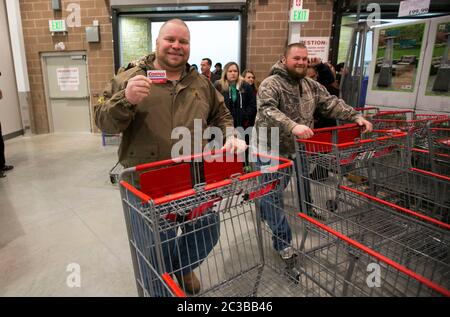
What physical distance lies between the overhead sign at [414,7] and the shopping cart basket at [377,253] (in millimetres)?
2581

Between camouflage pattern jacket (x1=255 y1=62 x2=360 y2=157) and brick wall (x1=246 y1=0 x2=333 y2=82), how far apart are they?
426cm

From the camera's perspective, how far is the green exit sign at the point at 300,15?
5.85 metres

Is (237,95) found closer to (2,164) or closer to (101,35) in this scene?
(2,164)

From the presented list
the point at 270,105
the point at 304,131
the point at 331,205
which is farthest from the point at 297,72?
the point at 331,205

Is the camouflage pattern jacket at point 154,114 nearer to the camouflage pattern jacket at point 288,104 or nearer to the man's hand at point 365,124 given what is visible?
the camouflage pattern jacket at point 288,104

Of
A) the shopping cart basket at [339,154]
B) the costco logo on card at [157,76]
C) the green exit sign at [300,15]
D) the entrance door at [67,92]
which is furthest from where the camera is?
the entrance door at [67,92]

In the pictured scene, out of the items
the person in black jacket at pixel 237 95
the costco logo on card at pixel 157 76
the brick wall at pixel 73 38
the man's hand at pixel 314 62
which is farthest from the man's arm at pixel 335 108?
the brick wall at pixel 73 38

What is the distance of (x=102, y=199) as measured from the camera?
11.7ft

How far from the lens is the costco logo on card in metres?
1.47

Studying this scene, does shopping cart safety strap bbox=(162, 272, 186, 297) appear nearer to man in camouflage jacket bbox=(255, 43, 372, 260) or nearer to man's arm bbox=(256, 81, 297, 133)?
man in camouflage jacket bbox=(255, 43, 372, 260)
